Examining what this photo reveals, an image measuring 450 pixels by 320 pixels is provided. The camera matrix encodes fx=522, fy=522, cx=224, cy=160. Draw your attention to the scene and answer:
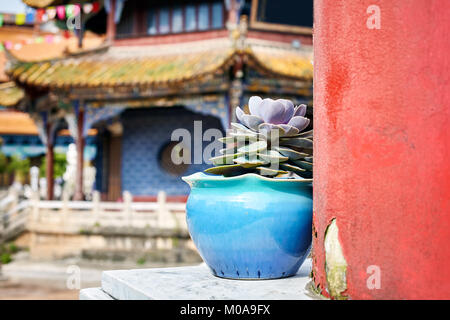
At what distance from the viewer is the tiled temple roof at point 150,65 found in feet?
32.1

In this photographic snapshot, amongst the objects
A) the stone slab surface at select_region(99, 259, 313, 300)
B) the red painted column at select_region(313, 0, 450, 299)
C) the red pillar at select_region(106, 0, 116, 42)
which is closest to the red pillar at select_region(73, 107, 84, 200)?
the red pillar at select_region(106, 0, 116, 42)

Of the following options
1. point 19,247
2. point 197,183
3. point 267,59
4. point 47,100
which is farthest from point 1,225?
point 197,183

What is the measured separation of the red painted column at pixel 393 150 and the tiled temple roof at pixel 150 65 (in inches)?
309

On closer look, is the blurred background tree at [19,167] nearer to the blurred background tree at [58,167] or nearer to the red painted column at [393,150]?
the blurred background tree at [58,167]

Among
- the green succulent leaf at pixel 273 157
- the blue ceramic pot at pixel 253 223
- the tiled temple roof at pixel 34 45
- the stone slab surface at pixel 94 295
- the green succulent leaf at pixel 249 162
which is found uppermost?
the tiled temple roof at pixel 34 45

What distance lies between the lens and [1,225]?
11.7 meters

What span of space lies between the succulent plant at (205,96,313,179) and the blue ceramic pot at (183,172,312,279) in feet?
0.28

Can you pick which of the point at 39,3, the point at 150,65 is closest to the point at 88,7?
the point at 39,3

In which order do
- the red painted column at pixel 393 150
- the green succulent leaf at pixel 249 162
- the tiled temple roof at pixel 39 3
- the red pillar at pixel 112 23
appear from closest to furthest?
the red painted column at pixel 393 150 < the green succulent leaf at pixel 249 162 < the red pillar at pixel 112 23 < the tiled temple roof at pixel 39 3

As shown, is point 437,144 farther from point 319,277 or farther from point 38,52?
point 38,52

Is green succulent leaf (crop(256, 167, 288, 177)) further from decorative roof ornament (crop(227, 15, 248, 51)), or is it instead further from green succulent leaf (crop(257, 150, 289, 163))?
decorative roof ornament (crop(227, 15, 248, 51))

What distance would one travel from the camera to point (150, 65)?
35.4ft

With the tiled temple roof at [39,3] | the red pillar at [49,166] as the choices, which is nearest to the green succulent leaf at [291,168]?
the red pillar at [49,166]
